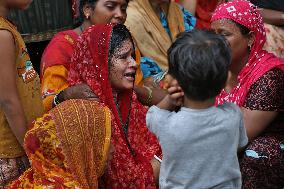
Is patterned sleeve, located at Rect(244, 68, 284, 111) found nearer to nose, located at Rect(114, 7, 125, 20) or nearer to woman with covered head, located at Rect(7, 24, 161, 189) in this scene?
woman with covered head, located at Rect(7, 24, 161, 189)

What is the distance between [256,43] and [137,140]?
3.44 feet

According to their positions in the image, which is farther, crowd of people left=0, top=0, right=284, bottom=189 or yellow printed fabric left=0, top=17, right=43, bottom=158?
yellow printed fabric left=0, top=17, right=43, bottom=158

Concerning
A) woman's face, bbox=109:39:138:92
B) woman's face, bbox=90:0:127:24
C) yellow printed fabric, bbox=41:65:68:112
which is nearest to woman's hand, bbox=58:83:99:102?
woman's face, bbox=109:39:138:92

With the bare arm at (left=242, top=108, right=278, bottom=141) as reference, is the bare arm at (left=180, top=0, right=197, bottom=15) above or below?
below

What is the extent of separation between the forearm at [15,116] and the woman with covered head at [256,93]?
1.39m

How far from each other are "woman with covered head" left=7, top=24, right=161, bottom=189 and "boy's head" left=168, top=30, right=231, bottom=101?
0.50 meters

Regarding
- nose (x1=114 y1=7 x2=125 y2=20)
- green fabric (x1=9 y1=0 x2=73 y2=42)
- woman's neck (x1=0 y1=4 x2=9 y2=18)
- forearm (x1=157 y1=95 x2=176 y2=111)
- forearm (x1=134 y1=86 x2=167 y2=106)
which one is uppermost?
woman's neck (x1=0 y1=4 x2=9 y2=18)

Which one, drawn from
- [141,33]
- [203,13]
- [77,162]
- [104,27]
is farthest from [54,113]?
[203,13]

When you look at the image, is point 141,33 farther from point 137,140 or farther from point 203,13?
point 137,140

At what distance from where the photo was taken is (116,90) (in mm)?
2963

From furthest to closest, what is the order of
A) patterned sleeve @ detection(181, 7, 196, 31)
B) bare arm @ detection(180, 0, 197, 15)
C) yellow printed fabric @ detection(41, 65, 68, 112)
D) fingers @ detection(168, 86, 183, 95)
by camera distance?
bare arm @ detection(180, 0, 197, 15) < patterned sleeve @ detection(181, 7, 196, 31) < yellow printed fabric @ detection(41, 65, 68, 112) < fingers @ detection(168, 86, 183, 95)

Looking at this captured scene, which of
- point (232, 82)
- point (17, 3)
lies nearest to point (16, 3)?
point (17, 3)

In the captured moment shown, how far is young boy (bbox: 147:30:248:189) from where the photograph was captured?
214 cm

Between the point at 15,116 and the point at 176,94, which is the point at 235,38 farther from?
the point at 15,116
